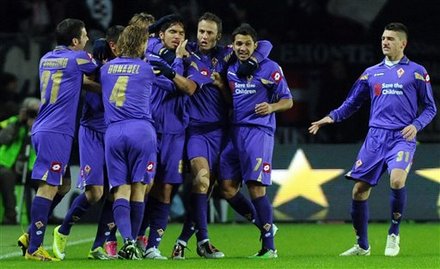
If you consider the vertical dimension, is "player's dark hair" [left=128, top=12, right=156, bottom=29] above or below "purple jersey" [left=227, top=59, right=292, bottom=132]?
above

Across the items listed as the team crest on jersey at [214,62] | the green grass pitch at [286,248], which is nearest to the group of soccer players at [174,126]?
the team crest on jersey at [214,62]

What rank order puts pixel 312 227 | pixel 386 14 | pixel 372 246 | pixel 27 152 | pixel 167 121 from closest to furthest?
pixel 167 121 → pixel 372 246 → pixel 312 227 → pixel 27 152 → pixel 386 14

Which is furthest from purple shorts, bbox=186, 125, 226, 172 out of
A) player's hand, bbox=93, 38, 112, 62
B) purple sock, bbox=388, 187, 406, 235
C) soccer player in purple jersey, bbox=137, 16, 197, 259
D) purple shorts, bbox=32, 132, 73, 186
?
purple sock, bbox=388, 187, 406, 235

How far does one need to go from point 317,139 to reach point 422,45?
2229 millimetres

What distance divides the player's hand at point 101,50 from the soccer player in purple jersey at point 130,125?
0.64 meters

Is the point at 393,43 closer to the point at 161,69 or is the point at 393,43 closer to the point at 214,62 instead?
the point at 214,62

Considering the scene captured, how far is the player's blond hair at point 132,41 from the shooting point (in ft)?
36.0

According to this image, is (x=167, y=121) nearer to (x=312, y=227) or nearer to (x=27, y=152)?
(x=312, y=227)

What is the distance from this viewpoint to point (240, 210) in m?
12.4

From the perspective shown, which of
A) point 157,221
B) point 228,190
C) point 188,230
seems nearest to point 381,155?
point 228,190

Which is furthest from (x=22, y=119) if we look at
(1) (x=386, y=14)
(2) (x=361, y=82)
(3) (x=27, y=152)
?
(2) (x=361, y=82)

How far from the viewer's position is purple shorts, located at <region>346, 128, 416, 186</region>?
11977mm

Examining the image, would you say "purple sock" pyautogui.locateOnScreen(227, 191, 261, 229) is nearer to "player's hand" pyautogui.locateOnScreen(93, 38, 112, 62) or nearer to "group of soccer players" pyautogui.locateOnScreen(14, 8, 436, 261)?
"group of soccer players" pyautogui.locateOnScreen(14, 8, 436, 261)

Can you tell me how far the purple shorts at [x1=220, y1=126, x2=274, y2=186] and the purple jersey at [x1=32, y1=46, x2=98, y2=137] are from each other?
1.60m
